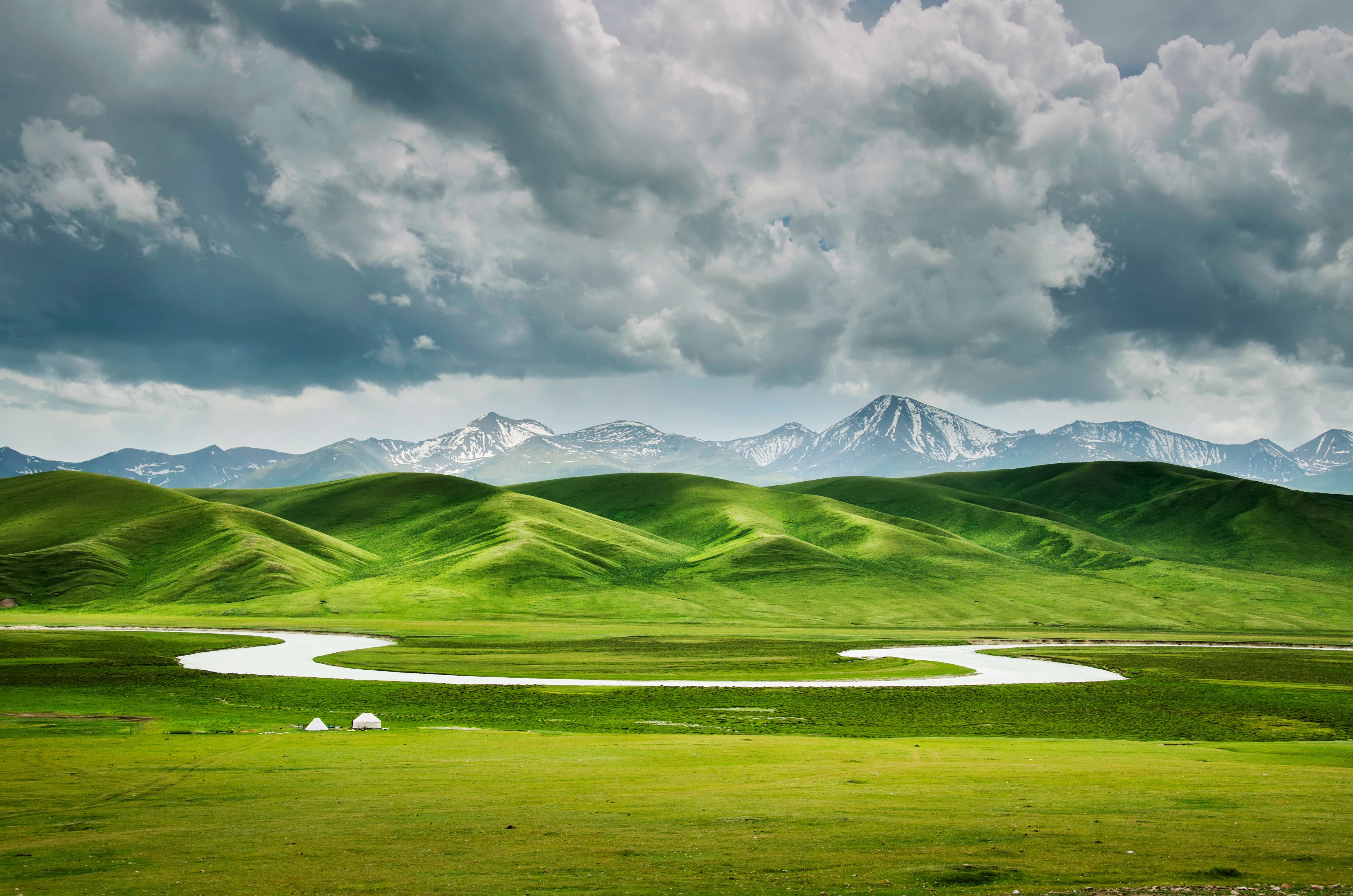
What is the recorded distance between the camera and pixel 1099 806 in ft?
85.8

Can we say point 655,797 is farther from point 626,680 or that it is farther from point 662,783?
point 626,680

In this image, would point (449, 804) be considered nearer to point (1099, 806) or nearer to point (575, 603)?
point (1099, 806)

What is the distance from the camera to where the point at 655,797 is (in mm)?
27734

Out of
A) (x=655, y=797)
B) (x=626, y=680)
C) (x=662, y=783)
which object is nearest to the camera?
(x=655, y=797)

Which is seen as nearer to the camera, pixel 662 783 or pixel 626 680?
pixel 662 783

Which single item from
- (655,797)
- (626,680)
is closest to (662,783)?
(655,797)

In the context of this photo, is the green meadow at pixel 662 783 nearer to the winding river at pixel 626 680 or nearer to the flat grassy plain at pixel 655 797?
the flat grassy plain at pixel 655 797

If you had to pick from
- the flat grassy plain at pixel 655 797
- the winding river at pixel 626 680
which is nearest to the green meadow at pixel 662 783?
the flat grassy plain at pixel 655 797

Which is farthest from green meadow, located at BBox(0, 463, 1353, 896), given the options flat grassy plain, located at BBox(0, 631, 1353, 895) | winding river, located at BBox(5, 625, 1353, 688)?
winding river, located at BBox(5, 625, 1353, 688)

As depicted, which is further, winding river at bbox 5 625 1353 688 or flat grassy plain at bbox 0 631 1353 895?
winding river at bbox 5 625 1353 688

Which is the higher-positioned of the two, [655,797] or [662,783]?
[655,797]

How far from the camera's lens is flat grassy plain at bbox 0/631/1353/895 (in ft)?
60.5

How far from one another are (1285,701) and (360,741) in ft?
225

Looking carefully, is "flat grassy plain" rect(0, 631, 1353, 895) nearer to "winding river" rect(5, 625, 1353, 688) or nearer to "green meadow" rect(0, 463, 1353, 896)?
"green meadow" rect(0, 463, 1353, 896)
